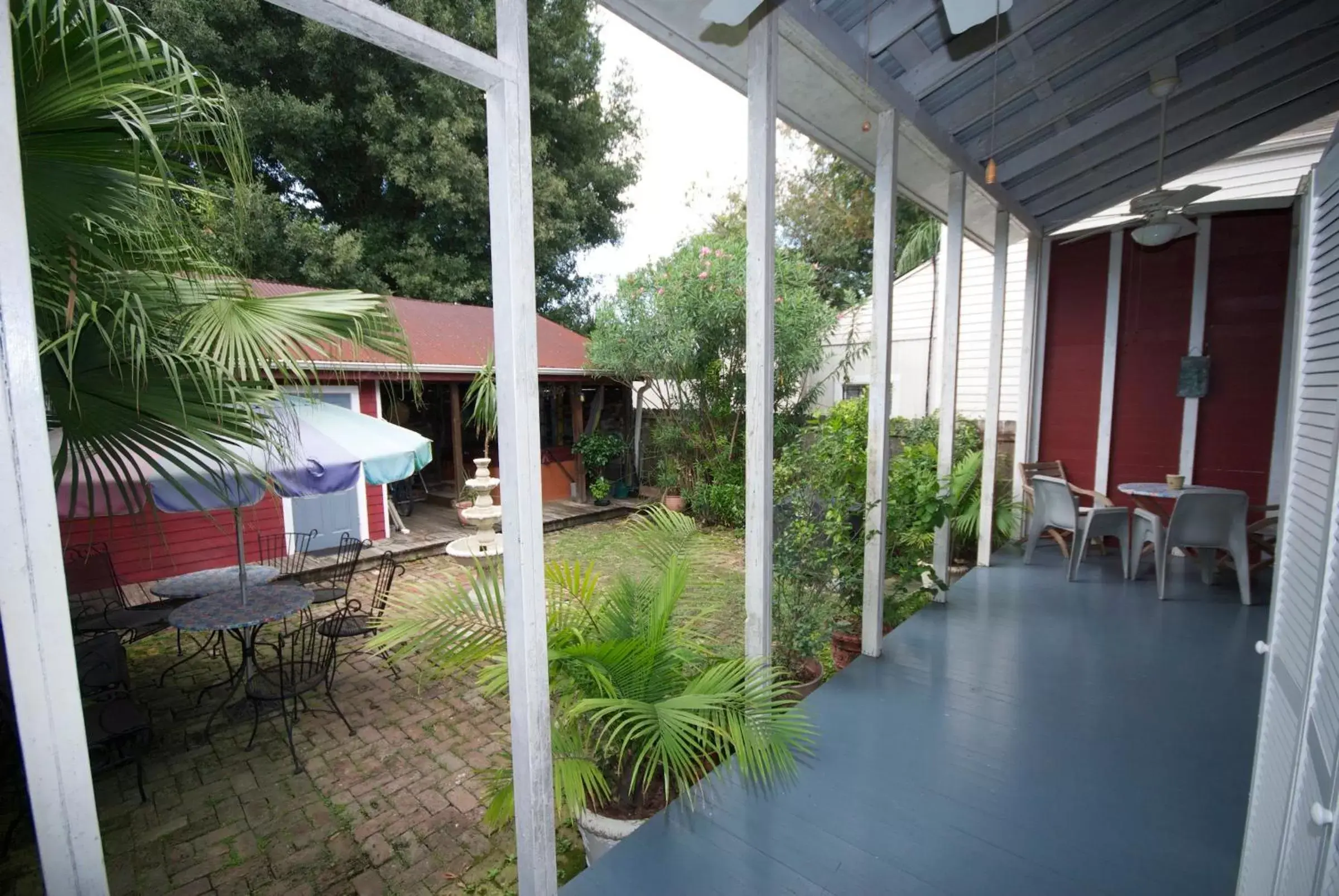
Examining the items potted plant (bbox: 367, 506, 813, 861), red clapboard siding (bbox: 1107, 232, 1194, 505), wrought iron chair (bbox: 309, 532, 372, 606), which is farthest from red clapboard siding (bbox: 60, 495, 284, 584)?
red clapboard siding (bbox: 1107, 232, 1194, 505)

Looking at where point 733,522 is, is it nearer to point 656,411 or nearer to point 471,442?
point 656,411

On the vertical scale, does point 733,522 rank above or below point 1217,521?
below

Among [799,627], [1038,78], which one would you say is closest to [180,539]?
[799,627]

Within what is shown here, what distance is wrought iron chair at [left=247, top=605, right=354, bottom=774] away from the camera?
3.36 metres

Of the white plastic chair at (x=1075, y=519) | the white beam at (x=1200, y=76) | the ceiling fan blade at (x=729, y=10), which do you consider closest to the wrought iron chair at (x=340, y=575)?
the ceiling fan blade at (x=729, y=10)

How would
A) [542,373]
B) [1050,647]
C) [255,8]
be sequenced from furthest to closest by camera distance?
[255,8], [542,373], [1050,647]

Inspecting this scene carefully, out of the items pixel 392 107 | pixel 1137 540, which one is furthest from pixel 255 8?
pixel 1137 540

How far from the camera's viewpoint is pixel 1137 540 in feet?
16.7

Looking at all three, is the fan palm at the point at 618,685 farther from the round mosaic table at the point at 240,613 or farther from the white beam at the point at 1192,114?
the white beam at the point at 1192,114

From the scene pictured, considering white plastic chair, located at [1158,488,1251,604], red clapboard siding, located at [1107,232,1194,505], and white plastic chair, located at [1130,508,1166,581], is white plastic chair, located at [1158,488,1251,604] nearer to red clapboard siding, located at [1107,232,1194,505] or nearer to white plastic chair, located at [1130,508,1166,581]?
white plastic chair, located at [1130,508,1166,581]

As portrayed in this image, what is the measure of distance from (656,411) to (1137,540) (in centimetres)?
687

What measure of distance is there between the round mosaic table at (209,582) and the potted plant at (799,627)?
12.0 ft

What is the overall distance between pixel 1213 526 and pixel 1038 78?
11.3 feet

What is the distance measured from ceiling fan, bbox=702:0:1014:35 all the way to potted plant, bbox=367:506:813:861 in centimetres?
196
